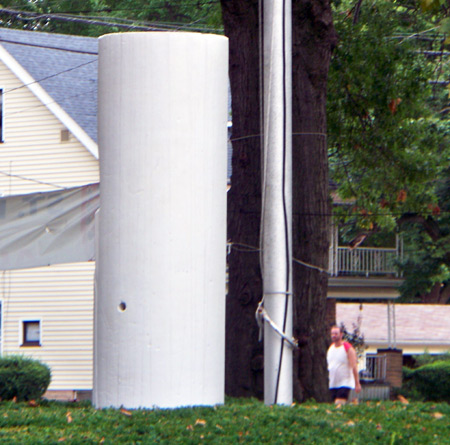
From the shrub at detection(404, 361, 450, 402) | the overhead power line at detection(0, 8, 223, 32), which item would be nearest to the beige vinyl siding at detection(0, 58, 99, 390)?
the overhead power line at detection(0, 8, 223, 32)

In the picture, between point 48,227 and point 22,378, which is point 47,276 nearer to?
point 22,378

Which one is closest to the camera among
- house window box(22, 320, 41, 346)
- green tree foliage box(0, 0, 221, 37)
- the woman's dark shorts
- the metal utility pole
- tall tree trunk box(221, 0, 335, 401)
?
the metal utility pole

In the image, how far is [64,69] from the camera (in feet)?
76.3

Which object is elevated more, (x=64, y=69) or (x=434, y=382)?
(x=64, y=69)

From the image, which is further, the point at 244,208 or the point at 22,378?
the point at 22,378

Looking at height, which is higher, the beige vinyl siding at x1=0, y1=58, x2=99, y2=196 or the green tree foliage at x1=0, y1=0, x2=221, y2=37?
the green tree foliage at x1=0, y1=0, x2=221, y2=37

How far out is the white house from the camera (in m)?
21.3

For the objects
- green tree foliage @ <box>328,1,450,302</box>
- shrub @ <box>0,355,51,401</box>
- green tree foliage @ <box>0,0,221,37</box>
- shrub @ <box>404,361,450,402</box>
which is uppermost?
green tree foliage @ <box>0,0,221,37</box>

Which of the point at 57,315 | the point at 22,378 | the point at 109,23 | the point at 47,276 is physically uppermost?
the point at 109,23

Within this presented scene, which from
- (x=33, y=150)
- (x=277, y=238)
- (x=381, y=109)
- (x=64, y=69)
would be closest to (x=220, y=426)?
(x=277, y=238)

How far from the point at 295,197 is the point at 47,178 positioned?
14683mm

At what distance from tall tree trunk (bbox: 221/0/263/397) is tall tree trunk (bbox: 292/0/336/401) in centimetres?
35

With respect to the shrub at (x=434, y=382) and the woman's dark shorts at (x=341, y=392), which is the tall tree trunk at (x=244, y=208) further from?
the shrub at (x=434, y=382)

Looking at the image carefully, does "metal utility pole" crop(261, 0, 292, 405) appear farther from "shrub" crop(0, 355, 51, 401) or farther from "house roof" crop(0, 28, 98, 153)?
"house roof" crop(0, 28, 98, 153)
